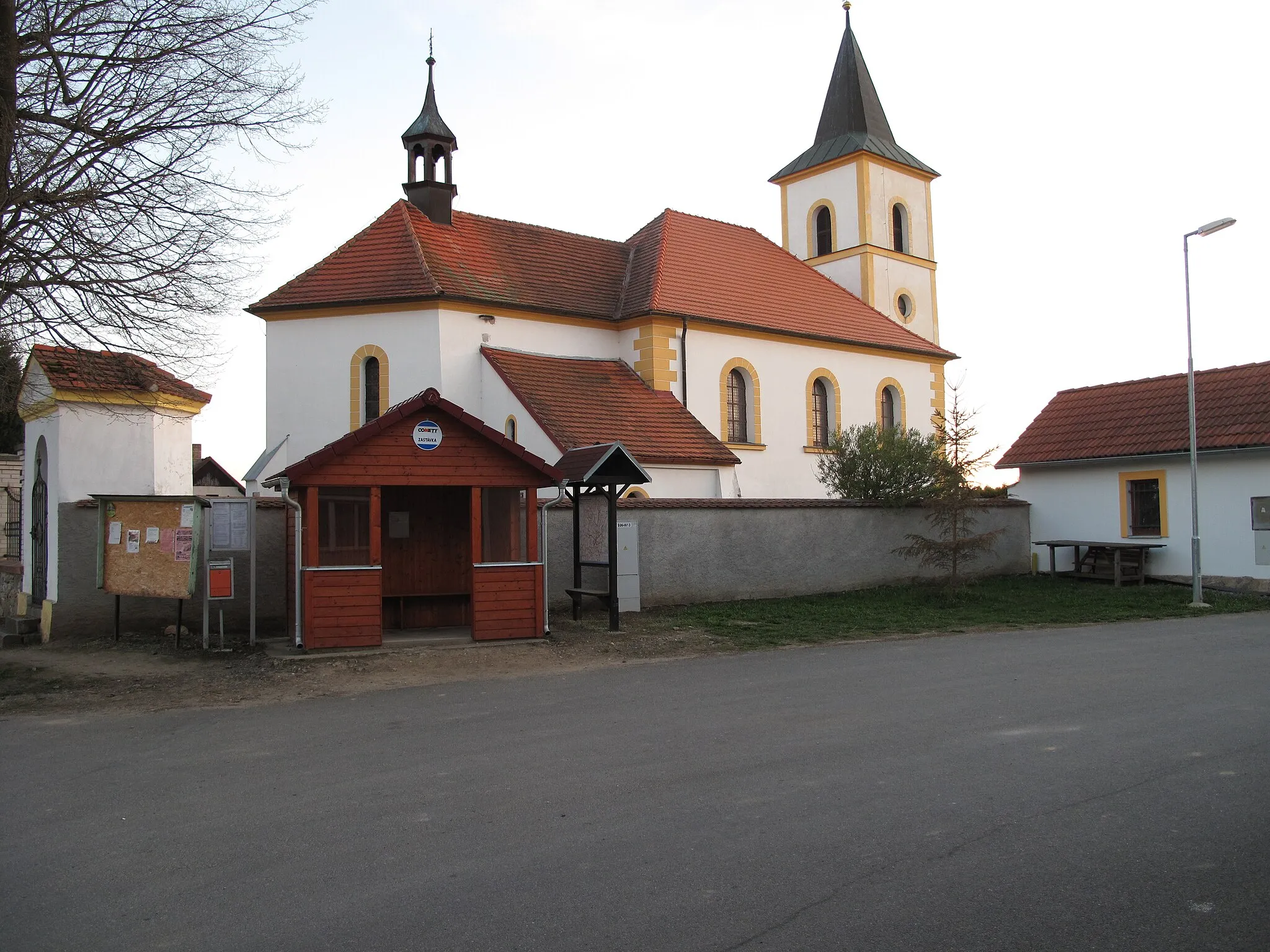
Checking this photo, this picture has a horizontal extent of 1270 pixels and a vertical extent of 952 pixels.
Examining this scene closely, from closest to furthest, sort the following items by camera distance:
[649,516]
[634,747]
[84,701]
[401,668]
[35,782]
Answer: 1. [35,782]
2. [634,747]
3. [84,701]
4. [401,668]
5. [649,516]

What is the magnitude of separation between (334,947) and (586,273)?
24136 millimetres

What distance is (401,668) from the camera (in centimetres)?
1270

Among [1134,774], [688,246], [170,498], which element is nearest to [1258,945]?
[1134,774]

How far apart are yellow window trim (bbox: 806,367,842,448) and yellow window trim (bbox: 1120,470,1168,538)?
7459 mm

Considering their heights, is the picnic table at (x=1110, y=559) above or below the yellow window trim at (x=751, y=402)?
below

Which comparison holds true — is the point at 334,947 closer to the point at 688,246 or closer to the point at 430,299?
the point at 430,299

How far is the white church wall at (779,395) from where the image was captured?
2636cm

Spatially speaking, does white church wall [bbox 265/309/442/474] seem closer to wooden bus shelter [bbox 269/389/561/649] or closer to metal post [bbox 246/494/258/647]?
wooden bus shelter [bbox 269/389/561/649]

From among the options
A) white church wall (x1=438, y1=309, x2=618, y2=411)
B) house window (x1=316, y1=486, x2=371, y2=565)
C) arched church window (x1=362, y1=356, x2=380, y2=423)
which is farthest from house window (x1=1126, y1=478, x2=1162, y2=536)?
house window (x1=316, y1=486, x2=371, y2=565)

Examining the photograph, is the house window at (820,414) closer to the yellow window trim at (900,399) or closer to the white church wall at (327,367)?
the yellow window trim at (900,399)

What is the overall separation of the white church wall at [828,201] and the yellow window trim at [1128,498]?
521 inches

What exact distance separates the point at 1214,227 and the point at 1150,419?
22.5ft

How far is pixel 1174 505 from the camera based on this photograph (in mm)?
23594

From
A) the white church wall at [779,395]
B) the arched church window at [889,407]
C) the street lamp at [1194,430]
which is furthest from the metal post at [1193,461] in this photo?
the arched church window at [889,407]
